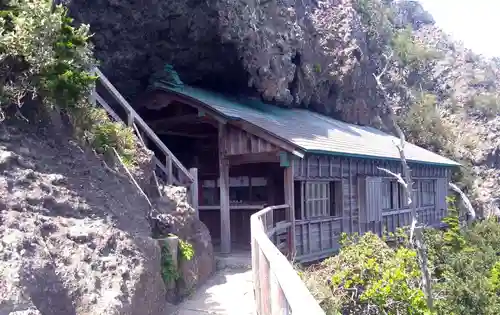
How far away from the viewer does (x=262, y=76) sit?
15.3 metres

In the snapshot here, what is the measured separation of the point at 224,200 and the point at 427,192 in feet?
35.6

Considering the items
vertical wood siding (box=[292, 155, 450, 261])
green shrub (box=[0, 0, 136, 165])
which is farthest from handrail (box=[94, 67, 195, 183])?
vertical wood siding (box=[292, 155, 450, 261])

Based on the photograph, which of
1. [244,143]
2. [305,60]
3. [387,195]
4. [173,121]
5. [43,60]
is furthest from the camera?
[305,60]

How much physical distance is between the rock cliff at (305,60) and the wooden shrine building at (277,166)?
117 cm

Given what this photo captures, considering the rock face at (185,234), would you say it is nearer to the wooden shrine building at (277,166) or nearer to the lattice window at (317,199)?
the wooden shrine building at (277,166)

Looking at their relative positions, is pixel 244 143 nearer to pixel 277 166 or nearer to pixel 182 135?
pixel 277 166

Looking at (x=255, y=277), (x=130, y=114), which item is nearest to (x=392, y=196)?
(x=130, y=114)

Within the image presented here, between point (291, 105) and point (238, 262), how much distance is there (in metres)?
8.50

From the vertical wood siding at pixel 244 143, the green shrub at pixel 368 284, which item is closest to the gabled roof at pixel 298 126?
the vertical wood siding at pixel 244 143

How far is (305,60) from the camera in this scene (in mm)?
18047

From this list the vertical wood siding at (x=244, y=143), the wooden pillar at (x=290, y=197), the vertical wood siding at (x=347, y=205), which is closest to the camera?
the wooden pillar at (x=290, y=197)

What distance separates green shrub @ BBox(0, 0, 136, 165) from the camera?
666cm

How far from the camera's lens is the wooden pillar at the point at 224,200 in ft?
40.7

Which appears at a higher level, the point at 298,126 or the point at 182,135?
the point at 298,126
